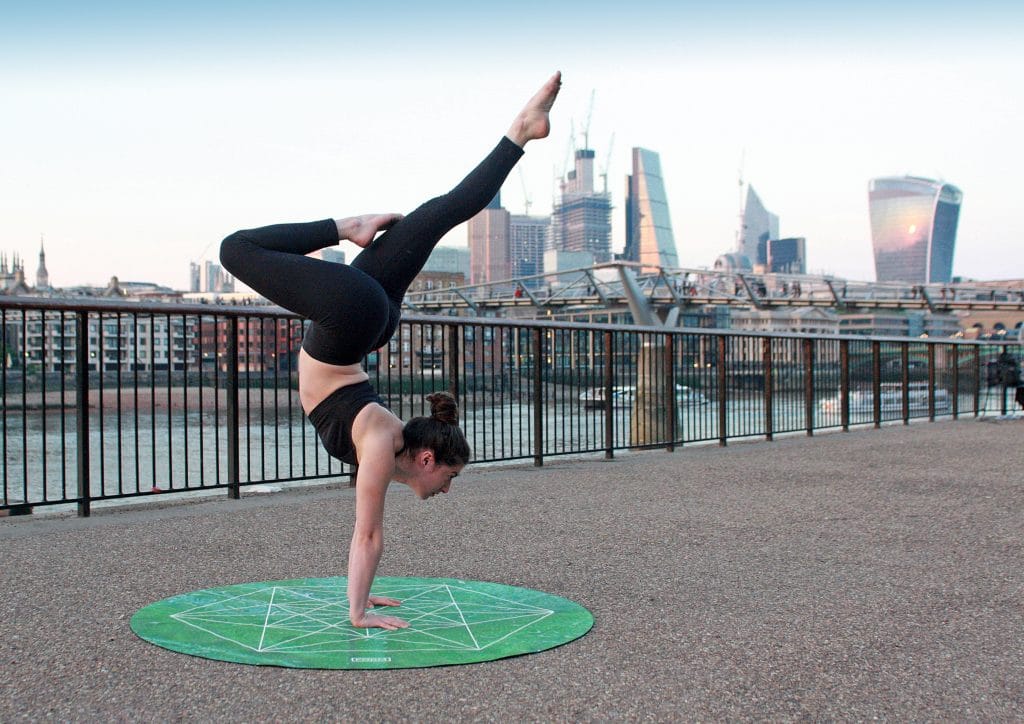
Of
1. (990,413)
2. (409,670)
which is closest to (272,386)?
(409,670)

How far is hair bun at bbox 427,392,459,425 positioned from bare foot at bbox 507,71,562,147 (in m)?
0.93

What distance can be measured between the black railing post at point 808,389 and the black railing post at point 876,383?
1.76 metres

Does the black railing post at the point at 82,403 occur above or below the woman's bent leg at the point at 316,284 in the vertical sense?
below

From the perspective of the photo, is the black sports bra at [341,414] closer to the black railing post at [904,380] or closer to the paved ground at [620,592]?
the paved ground at [620,592]

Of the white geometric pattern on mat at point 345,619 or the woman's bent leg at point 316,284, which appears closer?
the white geometric pattern on mat at point 345,619

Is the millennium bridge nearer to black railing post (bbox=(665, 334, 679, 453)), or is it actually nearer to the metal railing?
the metal railing

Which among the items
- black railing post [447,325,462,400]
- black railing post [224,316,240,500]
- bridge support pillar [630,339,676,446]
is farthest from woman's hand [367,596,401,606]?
bridge support pillar [630,339,676,446]

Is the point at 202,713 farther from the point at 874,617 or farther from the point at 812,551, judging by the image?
the point at 812,551

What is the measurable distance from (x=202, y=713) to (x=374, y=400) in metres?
1.25

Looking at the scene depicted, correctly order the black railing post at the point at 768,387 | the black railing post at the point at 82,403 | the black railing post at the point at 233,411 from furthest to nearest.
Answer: the black railing post at the point at 768,387
the black railing post at the point at 233,411
the black railing post at the point at 82,403

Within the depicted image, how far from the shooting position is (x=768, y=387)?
10852 millimetres

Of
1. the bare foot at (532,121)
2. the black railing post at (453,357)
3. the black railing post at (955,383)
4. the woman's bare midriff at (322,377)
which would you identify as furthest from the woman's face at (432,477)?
the black railing post at (955,383)

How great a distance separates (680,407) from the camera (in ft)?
31.8

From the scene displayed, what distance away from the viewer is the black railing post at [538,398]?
8008 mm
